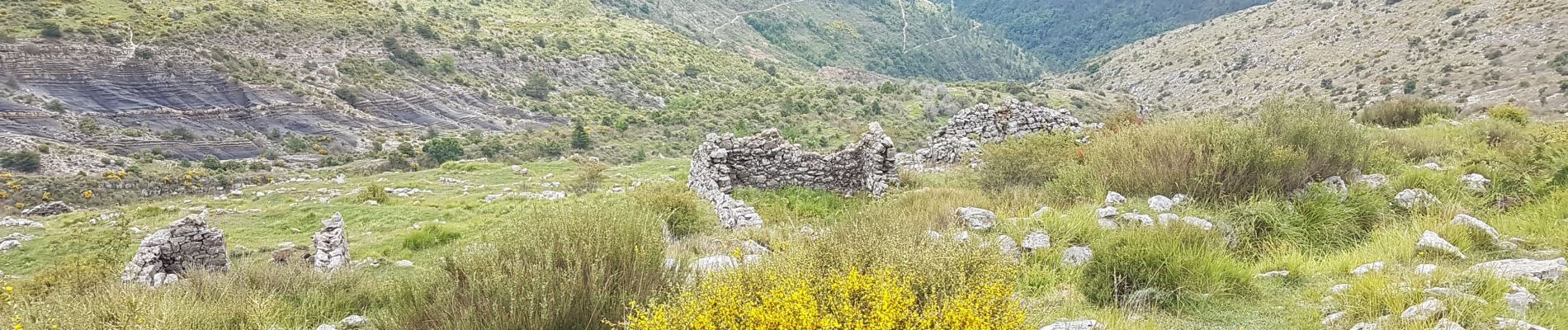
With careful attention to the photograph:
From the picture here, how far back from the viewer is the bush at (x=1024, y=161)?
10.2 metres

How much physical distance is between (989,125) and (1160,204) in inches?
467

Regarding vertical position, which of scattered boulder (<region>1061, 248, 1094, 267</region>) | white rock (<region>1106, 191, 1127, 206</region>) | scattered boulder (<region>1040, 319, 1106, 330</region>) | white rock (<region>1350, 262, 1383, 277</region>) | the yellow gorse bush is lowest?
white rock (<region>1106, 191, 1127, 206</region>)

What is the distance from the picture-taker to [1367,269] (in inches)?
176

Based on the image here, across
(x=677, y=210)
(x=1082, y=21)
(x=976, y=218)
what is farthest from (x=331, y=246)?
(x=1082, y=21)

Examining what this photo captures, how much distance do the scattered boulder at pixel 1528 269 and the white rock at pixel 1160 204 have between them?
248cm

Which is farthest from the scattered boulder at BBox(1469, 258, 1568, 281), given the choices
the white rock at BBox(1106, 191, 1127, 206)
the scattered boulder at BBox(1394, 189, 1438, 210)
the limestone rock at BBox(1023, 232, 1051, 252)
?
the white rock at BBox(1106, 191, 1127, 206)

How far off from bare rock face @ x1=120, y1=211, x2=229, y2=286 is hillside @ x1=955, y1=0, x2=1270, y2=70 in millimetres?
98906

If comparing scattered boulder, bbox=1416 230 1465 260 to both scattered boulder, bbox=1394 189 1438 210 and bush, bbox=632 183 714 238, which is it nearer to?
scattered boulder, bbox=1394 189 1438 210

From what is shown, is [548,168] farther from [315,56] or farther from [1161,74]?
[1161,74]

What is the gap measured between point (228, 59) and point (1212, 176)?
4662cm

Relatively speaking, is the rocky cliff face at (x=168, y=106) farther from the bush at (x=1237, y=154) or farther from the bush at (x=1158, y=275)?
the bush at (x=1158, y=275)

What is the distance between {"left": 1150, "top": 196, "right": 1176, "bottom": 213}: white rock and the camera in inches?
263

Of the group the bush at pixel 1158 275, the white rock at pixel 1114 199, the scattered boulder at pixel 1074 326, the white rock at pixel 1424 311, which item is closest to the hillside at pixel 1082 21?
the white rock at pixel 1114 199

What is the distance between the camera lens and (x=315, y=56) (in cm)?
4162
